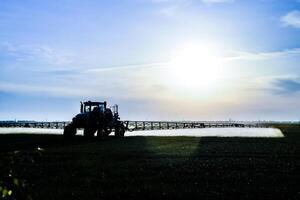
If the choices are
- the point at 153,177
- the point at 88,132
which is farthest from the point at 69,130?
the point at 153,177

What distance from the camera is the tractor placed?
43188 millimetres

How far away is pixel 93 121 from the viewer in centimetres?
4338

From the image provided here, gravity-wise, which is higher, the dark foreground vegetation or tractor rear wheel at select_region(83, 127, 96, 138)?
tractor rear wheel at select_region(83, 127, 96, 138)

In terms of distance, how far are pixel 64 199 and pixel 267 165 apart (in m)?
11.7

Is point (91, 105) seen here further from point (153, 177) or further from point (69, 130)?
point (153, 177)

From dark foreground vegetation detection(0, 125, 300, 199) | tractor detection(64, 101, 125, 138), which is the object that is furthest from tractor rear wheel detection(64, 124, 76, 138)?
dark foreground vegetation detection(0, 125, 300, 199)

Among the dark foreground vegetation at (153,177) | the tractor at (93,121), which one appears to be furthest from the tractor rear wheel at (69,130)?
the dark foreground vegetation at (153,177)

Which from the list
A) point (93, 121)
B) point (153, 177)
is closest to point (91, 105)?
point (93, 121)

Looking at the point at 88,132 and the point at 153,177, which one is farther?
the point at 88,132

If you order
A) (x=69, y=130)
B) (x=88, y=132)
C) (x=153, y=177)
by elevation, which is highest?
(x=69, y=130)

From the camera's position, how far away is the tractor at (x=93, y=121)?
43.2 meters

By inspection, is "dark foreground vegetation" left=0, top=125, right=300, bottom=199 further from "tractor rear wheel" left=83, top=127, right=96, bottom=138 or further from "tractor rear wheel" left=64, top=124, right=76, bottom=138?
"tractor rear wheel" left=64, top=124, right=76, bottom=138

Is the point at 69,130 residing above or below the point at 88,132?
above

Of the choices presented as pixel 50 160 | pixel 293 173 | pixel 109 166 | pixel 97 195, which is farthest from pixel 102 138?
pixel 97 195
